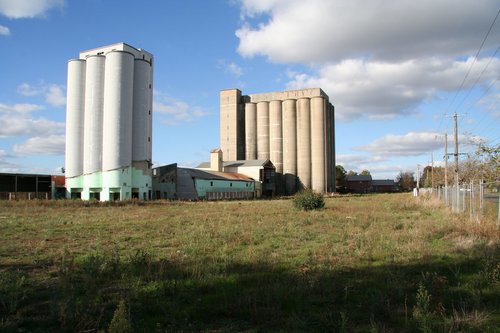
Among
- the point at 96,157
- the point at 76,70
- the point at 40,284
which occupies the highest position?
the point at 76,70


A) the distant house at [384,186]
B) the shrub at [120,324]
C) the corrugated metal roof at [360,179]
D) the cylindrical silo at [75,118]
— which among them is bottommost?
the shrub at [120,324]

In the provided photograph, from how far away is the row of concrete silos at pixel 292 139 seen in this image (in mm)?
88312

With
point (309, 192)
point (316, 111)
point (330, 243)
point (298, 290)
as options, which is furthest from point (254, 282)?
point (316, 111)

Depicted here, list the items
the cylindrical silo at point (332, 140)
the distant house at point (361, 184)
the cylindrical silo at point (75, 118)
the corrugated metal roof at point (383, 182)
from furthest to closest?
the corrugated metal roof at point (383, 182) < the distant house at point (361, 184) < the cylindrical silo at point (332, 140) < the cylindrical silo at point (75, 118)

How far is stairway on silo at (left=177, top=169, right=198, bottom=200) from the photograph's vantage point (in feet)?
207

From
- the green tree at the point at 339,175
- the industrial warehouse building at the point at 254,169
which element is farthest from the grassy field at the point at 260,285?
the green tree at the point at 339,175

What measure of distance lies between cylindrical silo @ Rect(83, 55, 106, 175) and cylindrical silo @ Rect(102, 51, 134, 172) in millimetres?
1106

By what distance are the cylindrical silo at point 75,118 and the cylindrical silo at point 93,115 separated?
137 cm

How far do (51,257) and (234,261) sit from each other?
504 cm

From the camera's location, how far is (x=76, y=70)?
186 feet

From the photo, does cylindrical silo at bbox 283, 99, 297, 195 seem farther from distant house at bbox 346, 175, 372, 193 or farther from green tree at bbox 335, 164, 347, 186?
distant house at bbox 346, 175, 372, 193

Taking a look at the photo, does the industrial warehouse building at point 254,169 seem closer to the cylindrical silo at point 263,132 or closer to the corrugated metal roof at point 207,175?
the corrugated metal roof at point 207,175

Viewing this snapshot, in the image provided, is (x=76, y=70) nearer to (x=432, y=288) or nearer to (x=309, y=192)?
(x=309, y=192)

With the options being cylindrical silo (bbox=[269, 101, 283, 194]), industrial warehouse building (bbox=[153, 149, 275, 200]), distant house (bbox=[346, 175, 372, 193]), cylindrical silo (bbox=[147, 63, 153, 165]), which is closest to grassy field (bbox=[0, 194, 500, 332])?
cylindrical silo (bbox=[147, 63, 153, 165])
